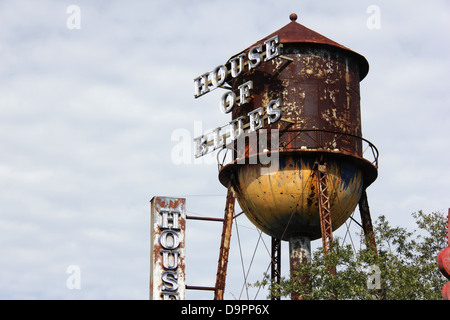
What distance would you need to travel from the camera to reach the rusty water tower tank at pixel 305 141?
37.6m

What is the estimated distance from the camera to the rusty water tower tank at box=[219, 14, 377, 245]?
1481 inches

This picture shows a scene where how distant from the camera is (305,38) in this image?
3981cm

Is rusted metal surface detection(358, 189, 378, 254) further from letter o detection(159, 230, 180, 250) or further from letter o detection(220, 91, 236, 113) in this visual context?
letter o detection(159, 230, 180, 250)

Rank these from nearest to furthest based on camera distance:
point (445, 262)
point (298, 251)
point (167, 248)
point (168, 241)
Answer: point (445, 262) < point (167, 248) < point (168, 241) < point (298, 251)

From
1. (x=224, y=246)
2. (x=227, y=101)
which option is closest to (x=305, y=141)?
(x=227, y=101)

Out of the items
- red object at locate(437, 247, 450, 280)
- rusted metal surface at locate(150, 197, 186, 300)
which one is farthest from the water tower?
red object at locate(437, 247, 450, 280)

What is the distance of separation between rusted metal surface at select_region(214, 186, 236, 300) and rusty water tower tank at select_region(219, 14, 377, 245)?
0.70 meters

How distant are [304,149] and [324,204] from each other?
250cm

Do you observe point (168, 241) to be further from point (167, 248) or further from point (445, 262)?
point (445, 262)

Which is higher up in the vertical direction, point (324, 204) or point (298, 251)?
point (324, 204)

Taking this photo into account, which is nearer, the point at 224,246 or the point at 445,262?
the point at 445,262

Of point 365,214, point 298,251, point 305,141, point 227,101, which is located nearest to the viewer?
point 305,141
